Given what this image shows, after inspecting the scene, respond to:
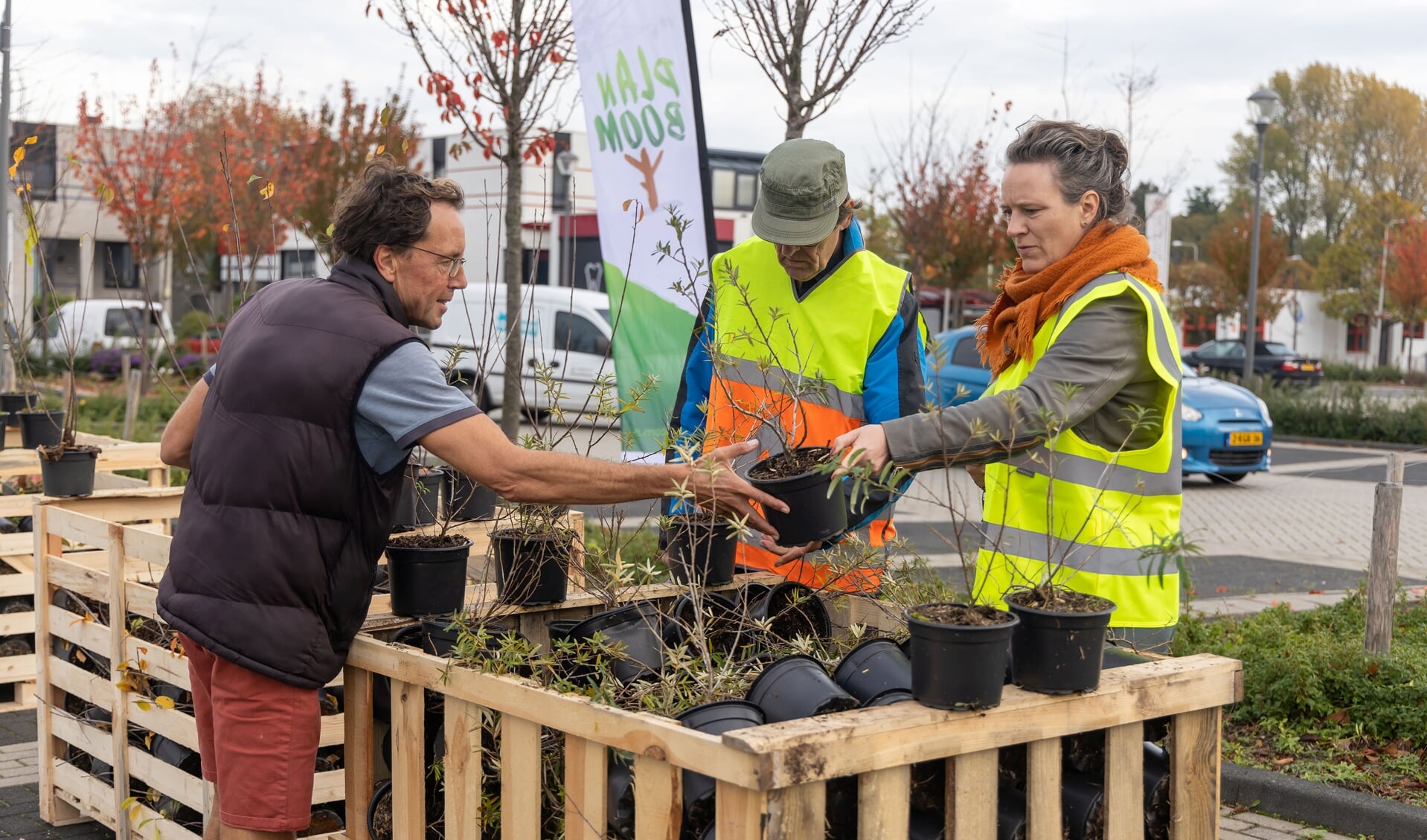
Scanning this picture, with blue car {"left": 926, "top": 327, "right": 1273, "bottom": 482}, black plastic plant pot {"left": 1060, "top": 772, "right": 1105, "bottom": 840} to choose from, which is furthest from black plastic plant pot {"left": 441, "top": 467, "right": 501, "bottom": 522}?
blue car {"left": 926, "top": 327, "right": 1273, "bottom": 482}

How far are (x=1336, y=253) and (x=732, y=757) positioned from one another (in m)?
53.5

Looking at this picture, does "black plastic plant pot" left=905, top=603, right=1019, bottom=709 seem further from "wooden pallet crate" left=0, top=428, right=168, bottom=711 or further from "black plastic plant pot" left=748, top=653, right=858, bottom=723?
"wooden pallet crate" left=0, top=428, right=168, bottom=711

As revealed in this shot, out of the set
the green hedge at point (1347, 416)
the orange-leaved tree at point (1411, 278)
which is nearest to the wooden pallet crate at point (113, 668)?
the green hedge at point (1347, 416)

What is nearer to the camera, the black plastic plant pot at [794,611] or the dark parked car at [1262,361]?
the black plastic plant pot at [794,611]

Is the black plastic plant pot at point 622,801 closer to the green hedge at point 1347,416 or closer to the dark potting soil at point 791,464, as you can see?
the dark potting soil at point 791,464

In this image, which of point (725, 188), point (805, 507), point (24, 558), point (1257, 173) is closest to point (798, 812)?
point (805, 507)

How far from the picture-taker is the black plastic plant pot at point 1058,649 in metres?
2.13

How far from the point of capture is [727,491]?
262cm

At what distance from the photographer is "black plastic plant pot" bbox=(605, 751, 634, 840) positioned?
2.29 m

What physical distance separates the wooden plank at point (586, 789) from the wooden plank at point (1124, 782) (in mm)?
873

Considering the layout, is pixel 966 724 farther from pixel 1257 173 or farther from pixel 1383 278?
pixel 1383 278

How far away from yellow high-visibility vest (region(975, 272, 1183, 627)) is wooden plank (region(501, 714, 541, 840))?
86 centimetres

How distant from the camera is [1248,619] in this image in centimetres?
630

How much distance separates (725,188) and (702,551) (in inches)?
1064
